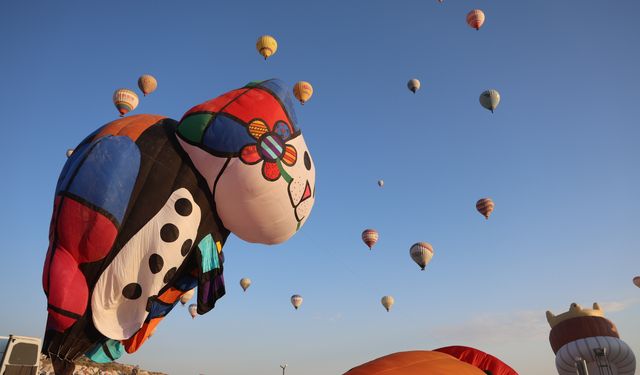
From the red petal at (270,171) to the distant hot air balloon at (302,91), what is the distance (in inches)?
383

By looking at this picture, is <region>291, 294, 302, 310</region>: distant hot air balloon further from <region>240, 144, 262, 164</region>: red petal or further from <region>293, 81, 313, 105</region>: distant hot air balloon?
<region>240, 144, 262, 164</region>: red petal

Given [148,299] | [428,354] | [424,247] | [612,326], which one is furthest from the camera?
[424,247]

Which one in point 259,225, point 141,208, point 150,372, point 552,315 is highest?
point 552,315

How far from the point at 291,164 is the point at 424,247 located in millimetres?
14708

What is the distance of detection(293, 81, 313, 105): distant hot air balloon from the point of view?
18.0m

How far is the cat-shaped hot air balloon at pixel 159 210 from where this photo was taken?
24.6ft

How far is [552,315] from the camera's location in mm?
18891

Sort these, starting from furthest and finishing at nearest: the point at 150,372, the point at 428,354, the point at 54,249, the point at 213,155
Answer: the point at 150,372 → the point at 213,155 → the point at 54,249 → the point at 428,354

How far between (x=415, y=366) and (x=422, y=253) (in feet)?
64.0

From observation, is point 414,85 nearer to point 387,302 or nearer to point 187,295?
point 387,302

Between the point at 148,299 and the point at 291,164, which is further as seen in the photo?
the point at 291,164

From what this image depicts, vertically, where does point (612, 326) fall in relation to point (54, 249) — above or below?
above

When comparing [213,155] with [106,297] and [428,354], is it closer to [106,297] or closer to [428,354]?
[106,297]

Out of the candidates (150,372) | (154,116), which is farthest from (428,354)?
(150,372)
